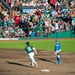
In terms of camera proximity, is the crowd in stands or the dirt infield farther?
the crowd in stands

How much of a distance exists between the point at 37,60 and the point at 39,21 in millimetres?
13097

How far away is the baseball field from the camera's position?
63.3 ft

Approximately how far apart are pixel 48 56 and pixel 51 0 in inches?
607

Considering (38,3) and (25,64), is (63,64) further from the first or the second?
(38,3)

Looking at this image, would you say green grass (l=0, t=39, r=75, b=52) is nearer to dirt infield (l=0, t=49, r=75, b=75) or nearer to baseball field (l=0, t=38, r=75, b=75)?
baseball field (l=0, t=38, r=75, b=75)

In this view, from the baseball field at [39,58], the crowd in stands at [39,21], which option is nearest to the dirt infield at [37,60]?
the baseball field at [39,58]

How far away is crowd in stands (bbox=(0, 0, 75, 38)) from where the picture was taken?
115ft

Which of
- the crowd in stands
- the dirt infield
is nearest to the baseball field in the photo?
the dirt infield

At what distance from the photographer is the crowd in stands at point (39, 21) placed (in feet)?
115

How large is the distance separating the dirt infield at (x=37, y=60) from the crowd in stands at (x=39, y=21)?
6702 millimetres

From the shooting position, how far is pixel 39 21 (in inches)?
1426

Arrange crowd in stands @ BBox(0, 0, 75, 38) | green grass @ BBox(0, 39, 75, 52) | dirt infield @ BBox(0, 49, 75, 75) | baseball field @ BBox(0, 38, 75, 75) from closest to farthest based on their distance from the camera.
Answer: dirt infield @ BBox(0, 49, 75, 75)
baseball field @ BBox(0, 38, 75, 75)
green grass @ BBox(0, 39, 75, 52)
crowd in stands @ BBox(0, 0, 75, 38)

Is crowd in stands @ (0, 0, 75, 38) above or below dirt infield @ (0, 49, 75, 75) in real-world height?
above

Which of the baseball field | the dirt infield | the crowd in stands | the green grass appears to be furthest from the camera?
the crowd in stands
